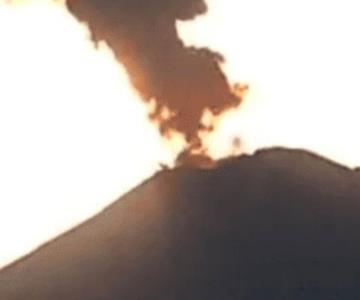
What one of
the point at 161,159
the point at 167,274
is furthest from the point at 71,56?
the point at 167,274

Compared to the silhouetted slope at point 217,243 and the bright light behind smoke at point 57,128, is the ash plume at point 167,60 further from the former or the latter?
the silhouetted slope at point 217,243

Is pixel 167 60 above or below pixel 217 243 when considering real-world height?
above

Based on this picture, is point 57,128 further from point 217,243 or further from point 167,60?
point 217,243

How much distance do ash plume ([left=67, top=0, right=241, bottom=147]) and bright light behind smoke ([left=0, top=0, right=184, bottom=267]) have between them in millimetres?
38

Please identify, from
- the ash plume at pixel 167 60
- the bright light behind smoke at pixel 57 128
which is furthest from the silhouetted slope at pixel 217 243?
the ash plume at pixel 167 60

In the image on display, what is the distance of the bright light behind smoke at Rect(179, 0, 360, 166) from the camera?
421 cm

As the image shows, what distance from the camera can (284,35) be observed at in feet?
14.1

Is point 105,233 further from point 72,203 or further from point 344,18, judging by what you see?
point 344,18

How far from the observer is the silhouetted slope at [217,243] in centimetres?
410

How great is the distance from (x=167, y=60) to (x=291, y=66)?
335mm

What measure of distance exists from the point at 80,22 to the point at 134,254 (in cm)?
62

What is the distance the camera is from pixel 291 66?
14.0 ft

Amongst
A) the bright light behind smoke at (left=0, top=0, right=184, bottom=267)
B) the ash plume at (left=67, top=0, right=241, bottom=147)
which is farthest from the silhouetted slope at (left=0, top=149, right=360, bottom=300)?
→ the ash plume at (left=67, top=0, right=241, bottom=147)

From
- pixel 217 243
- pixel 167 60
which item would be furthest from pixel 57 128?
pixel 217 243
